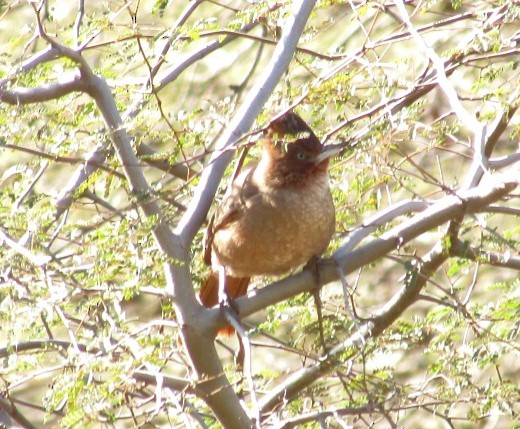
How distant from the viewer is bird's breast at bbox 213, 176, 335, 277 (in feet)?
15.9

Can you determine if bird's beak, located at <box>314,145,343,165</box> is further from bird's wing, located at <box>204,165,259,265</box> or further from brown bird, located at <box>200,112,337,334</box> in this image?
bird's wing, located at <box>204,165,259,265</box>

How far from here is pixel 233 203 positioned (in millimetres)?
5031

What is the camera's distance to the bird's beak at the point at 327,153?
4746mm

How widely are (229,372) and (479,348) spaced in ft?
3.67

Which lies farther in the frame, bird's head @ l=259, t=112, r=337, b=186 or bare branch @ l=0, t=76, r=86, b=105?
bird's head @ l=259, t=112, r=337, b=186

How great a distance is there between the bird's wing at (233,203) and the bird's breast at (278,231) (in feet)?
0.08

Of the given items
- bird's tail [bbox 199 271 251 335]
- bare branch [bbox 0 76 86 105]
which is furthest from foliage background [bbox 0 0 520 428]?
bird's tail [bbox 199 271 251 335]

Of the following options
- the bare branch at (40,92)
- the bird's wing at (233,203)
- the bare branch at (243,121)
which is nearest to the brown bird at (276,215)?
the bird's wing at (233,203)

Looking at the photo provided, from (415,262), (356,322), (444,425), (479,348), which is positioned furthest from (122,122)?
(444,425)

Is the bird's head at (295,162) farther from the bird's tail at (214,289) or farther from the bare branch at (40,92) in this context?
the bare branch at (40,92)

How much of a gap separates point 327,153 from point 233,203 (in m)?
0.53

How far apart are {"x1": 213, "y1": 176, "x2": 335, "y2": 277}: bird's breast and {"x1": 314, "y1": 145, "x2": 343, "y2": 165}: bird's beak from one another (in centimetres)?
13

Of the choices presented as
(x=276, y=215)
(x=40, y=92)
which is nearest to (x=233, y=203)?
(x=276, y=215)

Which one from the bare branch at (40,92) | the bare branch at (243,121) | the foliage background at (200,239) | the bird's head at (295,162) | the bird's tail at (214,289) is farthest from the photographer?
the bird's tail at (214,289)
